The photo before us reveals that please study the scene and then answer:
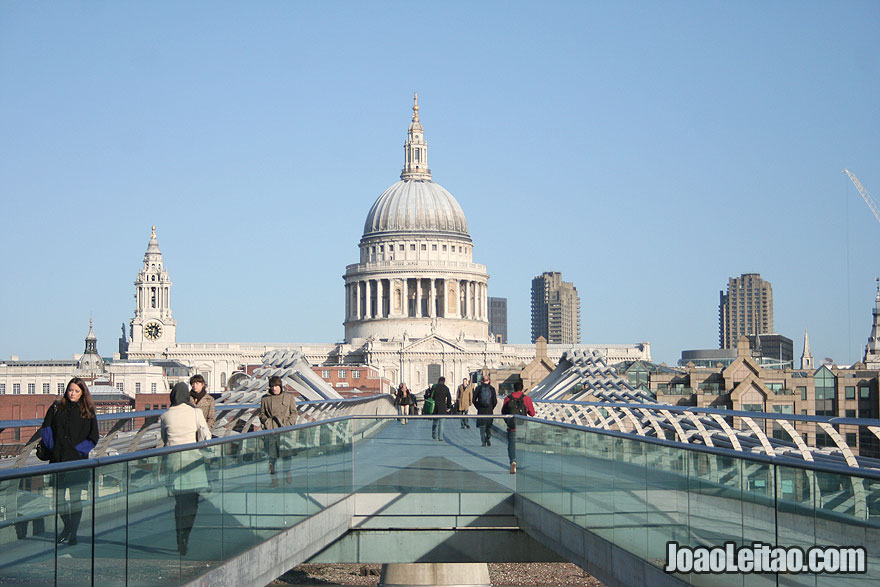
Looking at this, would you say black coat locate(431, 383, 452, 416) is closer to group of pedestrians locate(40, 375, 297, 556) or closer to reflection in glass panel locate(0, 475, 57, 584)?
group of pedestrians locate(40, 375, 297, 556)

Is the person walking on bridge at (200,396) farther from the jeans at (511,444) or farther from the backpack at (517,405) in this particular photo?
the backpack at (517,405)

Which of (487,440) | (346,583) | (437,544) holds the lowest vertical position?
(346,583)

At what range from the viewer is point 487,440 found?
22.6m

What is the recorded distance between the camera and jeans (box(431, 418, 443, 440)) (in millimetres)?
22406

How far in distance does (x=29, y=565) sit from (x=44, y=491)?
0.50m

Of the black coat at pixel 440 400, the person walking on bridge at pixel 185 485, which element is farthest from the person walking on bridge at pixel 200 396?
the black coat at pixel 440 400

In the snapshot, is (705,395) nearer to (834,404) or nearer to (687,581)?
(834,404)

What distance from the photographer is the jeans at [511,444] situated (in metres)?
21.1

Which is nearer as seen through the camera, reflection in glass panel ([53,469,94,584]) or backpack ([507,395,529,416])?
reflection in glass panel ([53,469,94,584])

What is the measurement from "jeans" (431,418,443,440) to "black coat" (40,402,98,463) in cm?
978

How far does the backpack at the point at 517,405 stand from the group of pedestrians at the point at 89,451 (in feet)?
28.1

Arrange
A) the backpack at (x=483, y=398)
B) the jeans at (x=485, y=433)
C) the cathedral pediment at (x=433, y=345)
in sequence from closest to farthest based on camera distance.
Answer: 1. the jeans at (x=485, y=433)
2. the backpack at (x=483, y=398)
3. the cathedral pediment at (x=433, y=345)

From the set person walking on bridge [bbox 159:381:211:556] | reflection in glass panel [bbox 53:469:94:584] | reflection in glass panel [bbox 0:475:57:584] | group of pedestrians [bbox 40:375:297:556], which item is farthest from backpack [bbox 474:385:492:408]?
reflection in glass panel [bbox 0:475:57:584]

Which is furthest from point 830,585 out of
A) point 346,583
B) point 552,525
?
point 346,583
